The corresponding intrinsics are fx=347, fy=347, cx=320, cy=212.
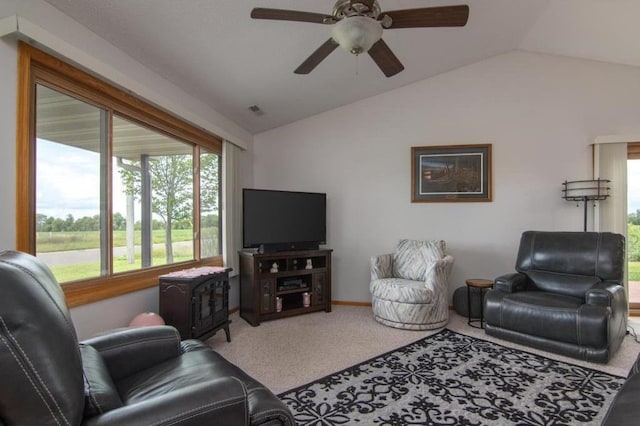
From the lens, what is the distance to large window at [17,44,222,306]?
2100 millimetres

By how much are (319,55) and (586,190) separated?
10.8ft

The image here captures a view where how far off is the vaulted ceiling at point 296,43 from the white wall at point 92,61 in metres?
0.08

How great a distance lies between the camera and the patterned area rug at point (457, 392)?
2006 mm

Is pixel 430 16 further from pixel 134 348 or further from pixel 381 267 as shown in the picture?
pixel 381 267

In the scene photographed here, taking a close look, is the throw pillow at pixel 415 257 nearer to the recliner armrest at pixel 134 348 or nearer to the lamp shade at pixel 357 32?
the lamp shade at pixel 357 32

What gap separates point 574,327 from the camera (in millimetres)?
2801

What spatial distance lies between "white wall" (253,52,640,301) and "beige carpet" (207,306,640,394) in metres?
0.98

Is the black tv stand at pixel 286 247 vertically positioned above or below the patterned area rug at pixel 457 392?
above

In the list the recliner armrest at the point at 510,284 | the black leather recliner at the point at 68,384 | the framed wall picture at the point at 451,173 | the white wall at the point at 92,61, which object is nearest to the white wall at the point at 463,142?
the framed wall picture at the point at 451,173

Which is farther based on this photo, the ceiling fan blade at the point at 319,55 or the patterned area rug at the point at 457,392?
the ceiling fan blade at the point at 319,55

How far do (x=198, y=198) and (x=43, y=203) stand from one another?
5.57ft

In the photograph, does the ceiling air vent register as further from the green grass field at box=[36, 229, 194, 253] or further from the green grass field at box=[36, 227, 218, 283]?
the green grass field at box=[36, 229, 194, 253]

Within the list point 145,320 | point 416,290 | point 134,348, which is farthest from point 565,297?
point 145,320

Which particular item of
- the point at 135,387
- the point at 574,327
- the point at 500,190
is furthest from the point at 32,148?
the point at 500,190
